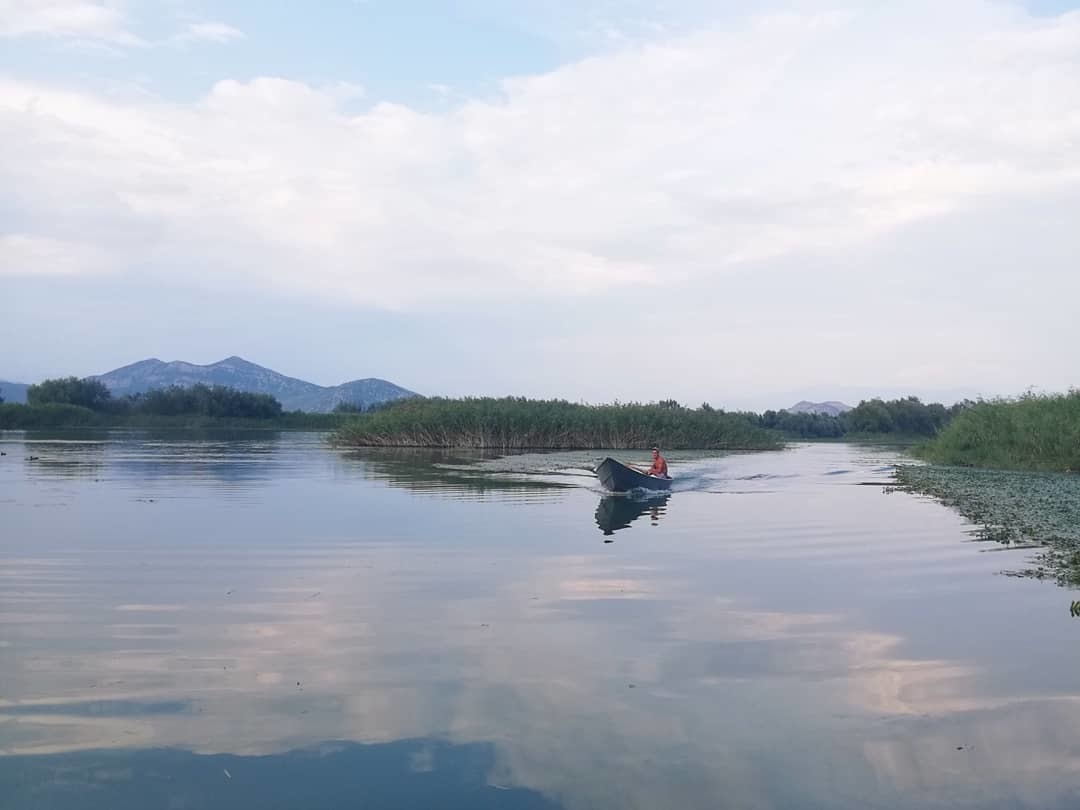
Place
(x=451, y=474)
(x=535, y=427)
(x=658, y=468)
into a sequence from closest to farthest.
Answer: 1. (x=658, y=468)
2. (x=451, y=474)
3. (x=535, y=427)

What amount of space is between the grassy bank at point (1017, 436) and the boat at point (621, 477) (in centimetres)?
1269

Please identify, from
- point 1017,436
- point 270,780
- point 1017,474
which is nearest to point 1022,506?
point 1017,474

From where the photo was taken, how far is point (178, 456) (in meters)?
35.6

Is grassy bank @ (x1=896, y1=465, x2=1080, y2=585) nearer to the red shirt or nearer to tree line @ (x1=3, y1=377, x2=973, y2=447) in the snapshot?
the red shirt

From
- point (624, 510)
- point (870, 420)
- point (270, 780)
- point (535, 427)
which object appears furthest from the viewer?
point (870, 420)

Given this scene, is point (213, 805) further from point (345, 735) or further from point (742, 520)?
point (742, 520)

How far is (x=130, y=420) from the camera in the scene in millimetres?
76062

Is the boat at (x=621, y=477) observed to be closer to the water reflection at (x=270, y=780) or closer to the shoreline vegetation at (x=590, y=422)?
the shoreline vegetation at (x=590, y=422)

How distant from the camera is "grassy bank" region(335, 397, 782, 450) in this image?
4759cm

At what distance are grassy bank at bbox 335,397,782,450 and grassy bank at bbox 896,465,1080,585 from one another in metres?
20.2

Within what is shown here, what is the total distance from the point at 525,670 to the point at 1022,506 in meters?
14.2

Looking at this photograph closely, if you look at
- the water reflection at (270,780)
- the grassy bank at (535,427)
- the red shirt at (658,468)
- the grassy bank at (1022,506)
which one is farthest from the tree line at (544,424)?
the water reflection at (270,780)

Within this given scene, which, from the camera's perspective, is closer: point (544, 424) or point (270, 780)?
point (270, 780)

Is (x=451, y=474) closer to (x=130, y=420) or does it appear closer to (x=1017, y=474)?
(x=1017, y=474)
